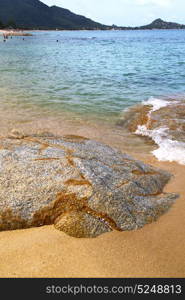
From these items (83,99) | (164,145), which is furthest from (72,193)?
(83,99)

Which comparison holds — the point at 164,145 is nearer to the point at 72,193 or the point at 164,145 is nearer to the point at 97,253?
the point at 72,193

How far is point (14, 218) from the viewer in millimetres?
3822

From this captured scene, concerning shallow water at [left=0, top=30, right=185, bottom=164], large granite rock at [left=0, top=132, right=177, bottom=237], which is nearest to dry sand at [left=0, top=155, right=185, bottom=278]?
large granite rock at [left=0, top=132, right=177, bottom=237]

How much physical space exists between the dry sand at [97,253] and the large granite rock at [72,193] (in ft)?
0.46

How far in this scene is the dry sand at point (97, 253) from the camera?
10.6 ft

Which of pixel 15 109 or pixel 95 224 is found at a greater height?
pixel 15 109

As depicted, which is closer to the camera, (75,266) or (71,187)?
(75,266)

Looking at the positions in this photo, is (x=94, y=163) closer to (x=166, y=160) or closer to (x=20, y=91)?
(x=166, y=160)

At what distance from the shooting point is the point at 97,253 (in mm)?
3479

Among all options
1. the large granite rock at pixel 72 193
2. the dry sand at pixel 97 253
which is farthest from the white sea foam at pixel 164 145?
the dry sand at pixel 97 253

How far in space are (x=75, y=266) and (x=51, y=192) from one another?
1.06 meters

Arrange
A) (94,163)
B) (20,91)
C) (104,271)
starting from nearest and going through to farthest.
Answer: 1. (104,271)
2. (94,163)
3. (20,91)

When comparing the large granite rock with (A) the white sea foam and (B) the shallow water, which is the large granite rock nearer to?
(A) the white sea foam

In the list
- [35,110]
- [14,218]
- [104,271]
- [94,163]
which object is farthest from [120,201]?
[35,110]
